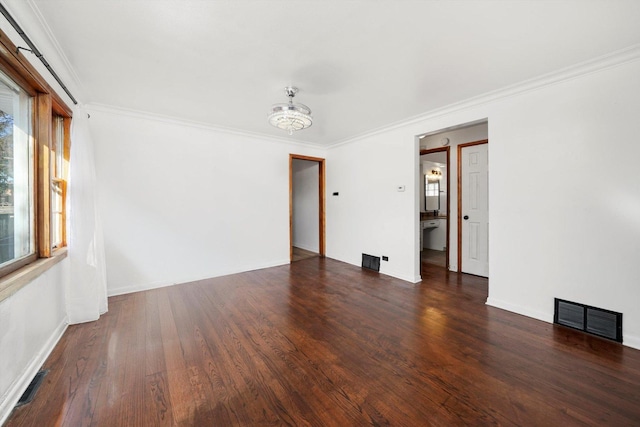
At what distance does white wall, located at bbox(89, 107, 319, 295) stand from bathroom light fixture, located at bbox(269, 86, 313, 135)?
1.90 meters

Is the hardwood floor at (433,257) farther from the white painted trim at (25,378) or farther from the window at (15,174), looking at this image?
the window at (15,174)

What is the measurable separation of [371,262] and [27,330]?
13.4 ft

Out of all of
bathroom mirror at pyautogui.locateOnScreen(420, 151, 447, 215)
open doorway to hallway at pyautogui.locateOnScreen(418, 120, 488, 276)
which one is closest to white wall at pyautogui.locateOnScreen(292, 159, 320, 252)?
open doorway to hallway at pyautogui.locateOnScreen(418, 120, 488, 276)

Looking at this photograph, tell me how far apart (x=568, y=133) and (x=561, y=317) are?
182cm

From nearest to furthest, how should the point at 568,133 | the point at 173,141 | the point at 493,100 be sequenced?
the point at 568,133
the point at 493,100
the point at 173,141

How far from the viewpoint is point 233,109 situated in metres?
3.34

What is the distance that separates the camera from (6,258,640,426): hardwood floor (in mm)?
1453

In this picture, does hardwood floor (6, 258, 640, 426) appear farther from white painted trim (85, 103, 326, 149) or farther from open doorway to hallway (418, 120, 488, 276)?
white painted trim (85, 103, 326, 149)

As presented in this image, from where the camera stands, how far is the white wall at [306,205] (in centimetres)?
586

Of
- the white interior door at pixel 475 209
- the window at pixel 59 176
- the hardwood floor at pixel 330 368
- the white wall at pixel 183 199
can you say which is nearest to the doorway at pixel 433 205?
the white interior door at pixel 475 209

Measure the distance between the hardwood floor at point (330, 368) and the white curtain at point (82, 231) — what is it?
0.22m

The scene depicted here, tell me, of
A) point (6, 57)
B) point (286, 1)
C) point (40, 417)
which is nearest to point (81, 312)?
point (40, 417)

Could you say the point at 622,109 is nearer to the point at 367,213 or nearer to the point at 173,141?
the point at 367,213

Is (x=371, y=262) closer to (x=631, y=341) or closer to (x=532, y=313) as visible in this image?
(x=532, y=313)
